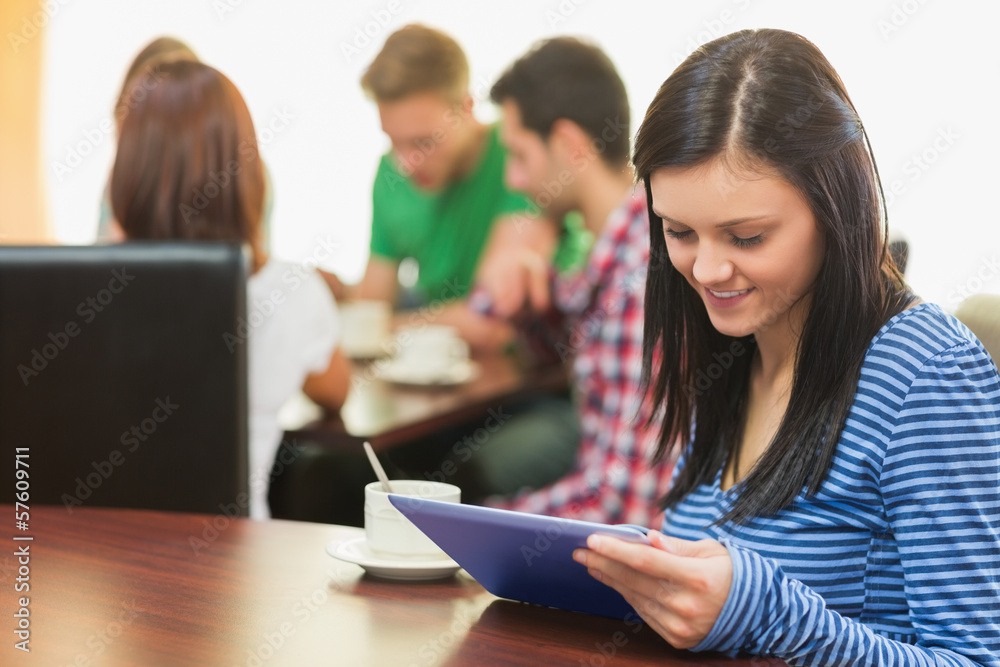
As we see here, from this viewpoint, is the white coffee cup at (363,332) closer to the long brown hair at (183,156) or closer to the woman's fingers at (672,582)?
the long brown hair at (183,156)

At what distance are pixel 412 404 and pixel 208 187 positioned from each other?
0.56m

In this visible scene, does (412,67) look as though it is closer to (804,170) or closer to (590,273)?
(590,273)

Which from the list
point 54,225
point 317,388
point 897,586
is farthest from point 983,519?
point 54,225

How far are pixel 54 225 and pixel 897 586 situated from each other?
14.3 feet

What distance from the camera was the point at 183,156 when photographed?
5.57 feet

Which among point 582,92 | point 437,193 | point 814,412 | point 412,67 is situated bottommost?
point 814,412

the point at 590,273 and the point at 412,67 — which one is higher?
the point at 412,67

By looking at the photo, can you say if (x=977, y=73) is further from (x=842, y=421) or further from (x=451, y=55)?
(x=842, y=421)

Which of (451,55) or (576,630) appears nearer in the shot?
(576,630)

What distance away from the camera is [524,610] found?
85 cm

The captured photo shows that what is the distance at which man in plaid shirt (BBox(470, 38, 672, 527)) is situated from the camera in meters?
1.65

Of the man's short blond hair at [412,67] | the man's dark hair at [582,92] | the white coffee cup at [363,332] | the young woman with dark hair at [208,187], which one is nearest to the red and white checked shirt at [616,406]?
the man's dark hair at [582,92]

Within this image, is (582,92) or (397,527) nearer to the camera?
(397,527)

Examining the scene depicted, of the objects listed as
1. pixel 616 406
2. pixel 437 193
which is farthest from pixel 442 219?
pixel 616 406
